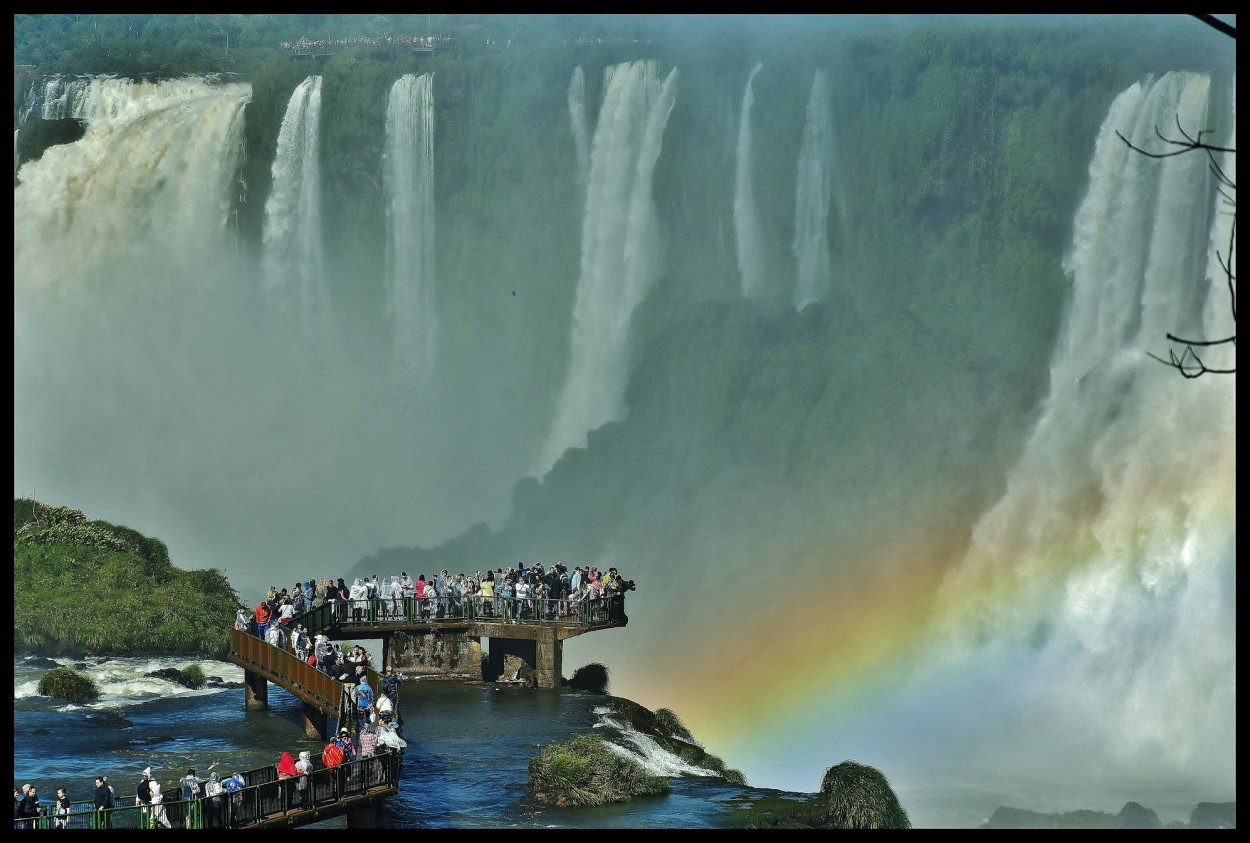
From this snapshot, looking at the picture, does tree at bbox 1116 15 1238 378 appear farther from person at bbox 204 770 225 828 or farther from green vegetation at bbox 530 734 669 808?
person at bbox 204 770 225 828

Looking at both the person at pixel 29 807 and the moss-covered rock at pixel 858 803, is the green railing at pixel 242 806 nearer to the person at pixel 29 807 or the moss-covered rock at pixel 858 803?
the person at pixel 29 807

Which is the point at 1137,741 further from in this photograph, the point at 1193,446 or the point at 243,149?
the point at 243,149

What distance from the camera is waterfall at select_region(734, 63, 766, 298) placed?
196 ft

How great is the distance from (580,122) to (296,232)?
1005 centimetres

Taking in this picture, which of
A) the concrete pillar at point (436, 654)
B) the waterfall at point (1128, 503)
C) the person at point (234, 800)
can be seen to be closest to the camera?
the person at point (234, 800)

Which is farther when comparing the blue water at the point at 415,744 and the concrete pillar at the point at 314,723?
the concrete pillar at the point at 314,723

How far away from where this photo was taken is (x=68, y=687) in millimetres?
38906

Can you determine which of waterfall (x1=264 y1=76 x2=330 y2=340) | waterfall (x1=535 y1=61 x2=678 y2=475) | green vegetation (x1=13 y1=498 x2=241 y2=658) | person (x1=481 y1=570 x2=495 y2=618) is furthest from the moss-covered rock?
→ waterfall (x1=264 y1=76 x2=330 y2=340)

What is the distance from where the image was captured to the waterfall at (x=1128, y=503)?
4806 cm

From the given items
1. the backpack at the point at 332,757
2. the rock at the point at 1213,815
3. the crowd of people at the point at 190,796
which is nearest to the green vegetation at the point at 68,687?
the crowd of people at the point at 190,796

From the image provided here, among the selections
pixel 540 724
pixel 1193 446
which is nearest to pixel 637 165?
pixel 1193 446

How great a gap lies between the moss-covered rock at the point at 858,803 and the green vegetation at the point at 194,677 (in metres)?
15.9

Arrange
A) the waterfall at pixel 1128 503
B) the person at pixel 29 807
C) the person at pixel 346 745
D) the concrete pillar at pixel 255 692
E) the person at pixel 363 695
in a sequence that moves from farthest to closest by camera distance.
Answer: the waterfall at pixel 1128 503, the concrete pillar at pixel 255 692, the person at pixel 363 695, the person at pixel 346 745, the person at pixel 29 807

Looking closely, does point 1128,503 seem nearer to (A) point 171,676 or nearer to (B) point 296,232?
(A) point 171,676
